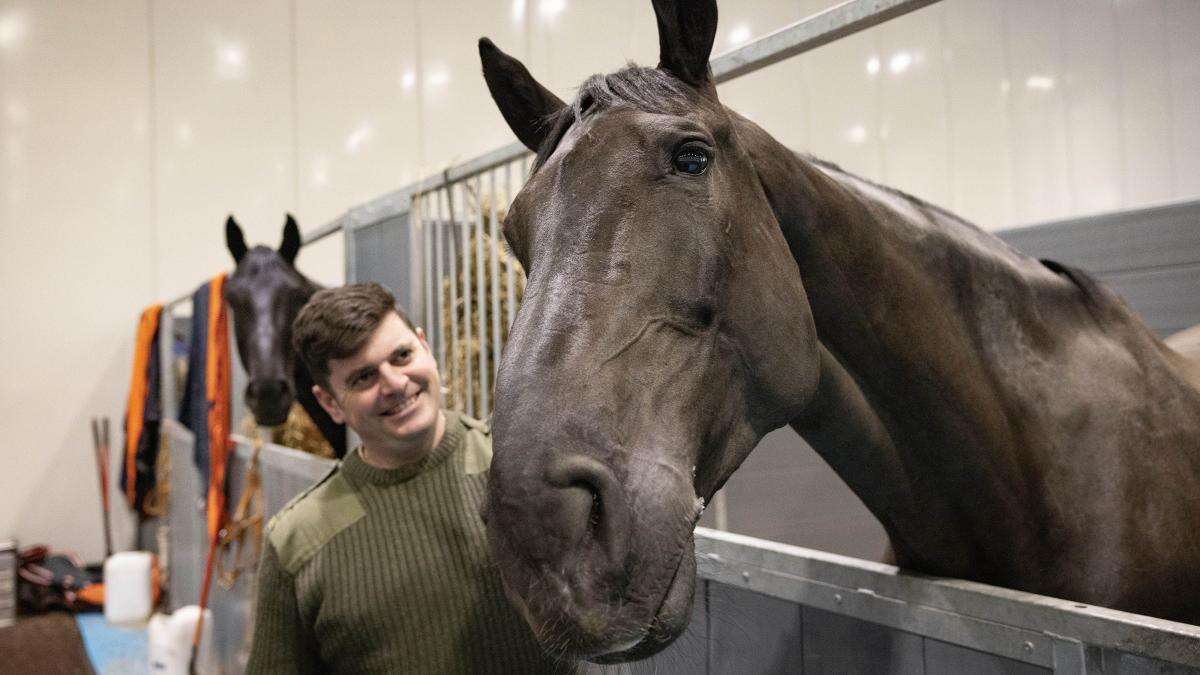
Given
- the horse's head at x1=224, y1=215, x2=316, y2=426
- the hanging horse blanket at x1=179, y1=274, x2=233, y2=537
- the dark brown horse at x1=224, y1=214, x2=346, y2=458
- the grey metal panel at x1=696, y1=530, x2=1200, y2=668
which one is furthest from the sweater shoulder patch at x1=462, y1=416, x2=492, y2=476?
the hanging horse blanket at x1=179, y1=274, x2=233, y2=537

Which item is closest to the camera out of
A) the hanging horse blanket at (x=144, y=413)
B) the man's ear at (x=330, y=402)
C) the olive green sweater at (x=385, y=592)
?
the olive green sweater at (x=385, y=592)

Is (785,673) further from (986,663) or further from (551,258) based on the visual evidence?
(551,258)

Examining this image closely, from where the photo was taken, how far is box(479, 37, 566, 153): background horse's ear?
105 centimetres

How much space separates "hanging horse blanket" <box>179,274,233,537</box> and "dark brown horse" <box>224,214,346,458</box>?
0.36m

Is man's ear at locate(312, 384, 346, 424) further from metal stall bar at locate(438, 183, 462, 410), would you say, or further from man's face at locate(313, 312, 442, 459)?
metal stall bar at locate(438, 183, 462, 410)

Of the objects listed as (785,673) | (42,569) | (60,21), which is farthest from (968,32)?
(42,569)

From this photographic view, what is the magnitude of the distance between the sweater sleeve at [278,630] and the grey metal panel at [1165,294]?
7.68 ft

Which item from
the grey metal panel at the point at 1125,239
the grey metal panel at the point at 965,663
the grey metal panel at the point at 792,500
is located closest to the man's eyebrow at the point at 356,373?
the grey metal panel at the point at 965,663

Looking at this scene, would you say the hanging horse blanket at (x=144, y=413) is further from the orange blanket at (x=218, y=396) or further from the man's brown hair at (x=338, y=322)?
the man's brown hair at (x=338, y=322)

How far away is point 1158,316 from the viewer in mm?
2646

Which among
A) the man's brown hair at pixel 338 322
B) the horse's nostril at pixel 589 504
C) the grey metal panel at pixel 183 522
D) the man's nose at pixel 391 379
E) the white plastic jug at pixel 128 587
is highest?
the man's brown hair at pixel 338 322

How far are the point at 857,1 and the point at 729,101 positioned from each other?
16.2 feet

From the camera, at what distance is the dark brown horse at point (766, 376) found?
2.30 ft

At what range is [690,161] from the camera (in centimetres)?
85
